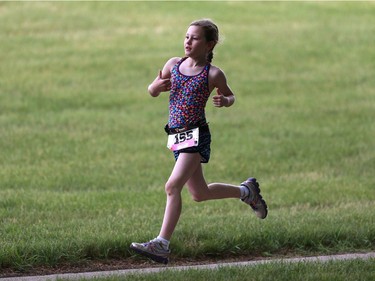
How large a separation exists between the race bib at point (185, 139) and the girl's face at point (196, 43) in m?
0.59

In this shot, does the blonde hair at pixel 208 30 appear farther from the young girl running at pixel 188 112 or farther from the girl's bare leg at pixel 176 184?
the girl's bare leg at pixel 176 184

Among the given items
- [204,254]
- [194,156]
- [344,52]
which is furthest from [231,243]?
[344,52]

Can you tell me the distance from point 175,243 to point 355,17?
20.0 meters

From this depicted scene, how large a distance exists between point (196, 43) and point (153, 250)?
1620 millimetres

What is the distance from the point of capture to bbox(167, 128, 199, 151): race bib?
739 cm

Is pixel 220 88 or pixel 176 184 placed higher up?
pixel 220 88

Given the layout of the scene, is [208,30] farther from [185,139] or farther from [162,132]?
[162,132]

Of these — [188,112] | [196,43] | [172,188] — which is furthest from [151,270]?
[196,43]

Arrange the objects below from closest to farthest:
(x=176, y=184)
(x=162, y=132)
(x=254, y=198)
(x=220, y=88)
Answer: (x=176, y=184)
(x=220, y=88)
(x=254, y=198)
(x=162, y=132)

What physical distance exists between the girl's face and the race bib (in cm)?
59

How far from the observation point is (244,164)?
1402cm

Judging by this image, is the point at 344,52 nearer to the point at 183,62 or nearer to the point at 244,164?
the point at 244,164

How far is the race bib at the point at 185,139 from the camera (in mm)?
7391

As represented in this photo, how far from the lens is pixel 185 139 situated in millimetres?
7426
